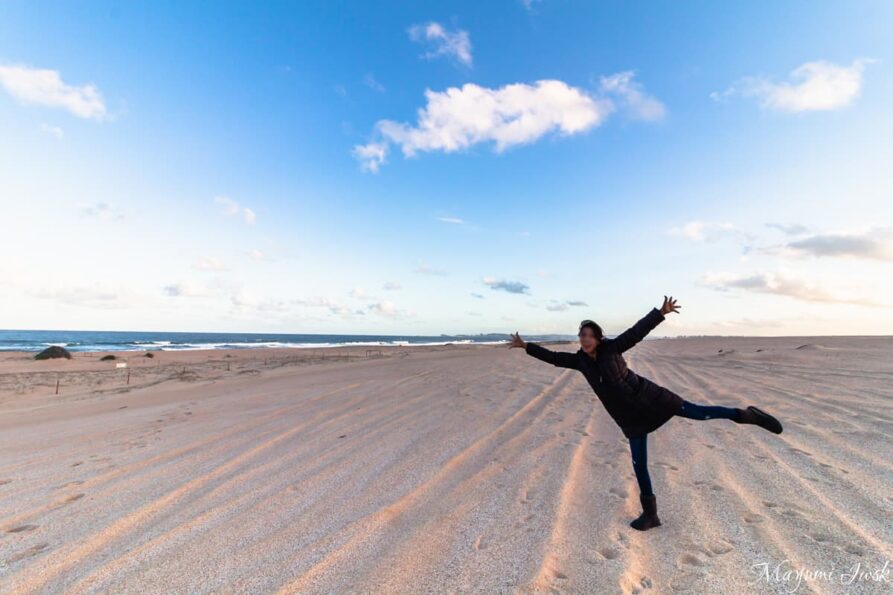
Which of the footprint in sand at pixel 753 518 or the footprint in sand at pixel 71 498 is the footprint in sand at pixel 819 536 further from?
the footprint in sand at pixel 71 498

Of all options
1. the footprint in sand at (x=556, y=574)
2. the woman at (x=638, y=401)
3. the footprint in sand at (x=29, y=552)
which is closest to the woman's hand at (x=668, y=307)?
the woman at (x=638, y=401)

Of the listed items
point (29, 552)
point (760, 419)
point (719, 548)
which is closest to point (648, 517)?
point (719, 548)

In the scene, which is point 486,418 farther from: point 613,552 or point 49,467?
point 49,467

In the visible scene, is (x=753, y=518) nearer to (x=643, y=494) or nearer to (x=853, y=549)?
(x=853, y=549)

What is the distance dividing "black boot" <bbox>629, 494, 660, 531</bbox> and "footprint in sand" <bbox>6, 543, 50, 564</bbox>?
5.48 meters

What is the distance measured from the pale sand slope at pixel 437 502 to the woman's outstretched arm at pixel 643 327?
5.77 ft

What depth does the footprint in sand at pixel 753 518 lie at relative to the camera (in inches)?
164

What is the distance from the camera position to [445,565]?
11.6 ft

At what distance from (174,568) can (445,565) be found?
7.37ft

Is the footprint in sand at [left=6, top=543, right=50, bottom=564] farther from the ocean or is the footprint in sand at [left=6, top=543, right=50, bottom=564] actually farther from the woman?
the ocean

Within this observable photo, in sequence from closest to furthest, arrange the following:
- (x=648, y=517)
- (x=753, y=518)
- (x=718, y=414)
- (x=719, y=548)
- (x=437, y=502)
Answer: (x=719, y=548)
(x=648, y=517)
(x=753, y=518)
(x=718, y=414)
(x=437, y=502)

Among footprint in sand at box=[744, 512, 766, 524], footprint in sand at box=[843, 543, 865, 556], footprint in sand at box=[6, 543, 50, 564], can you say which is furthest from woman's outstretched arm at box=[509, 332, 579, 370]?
footprint in sand at box=[6, 543, 50, 564]

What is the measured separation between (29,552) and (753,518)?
22.3ft

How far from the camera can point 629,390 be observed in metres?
4.30
